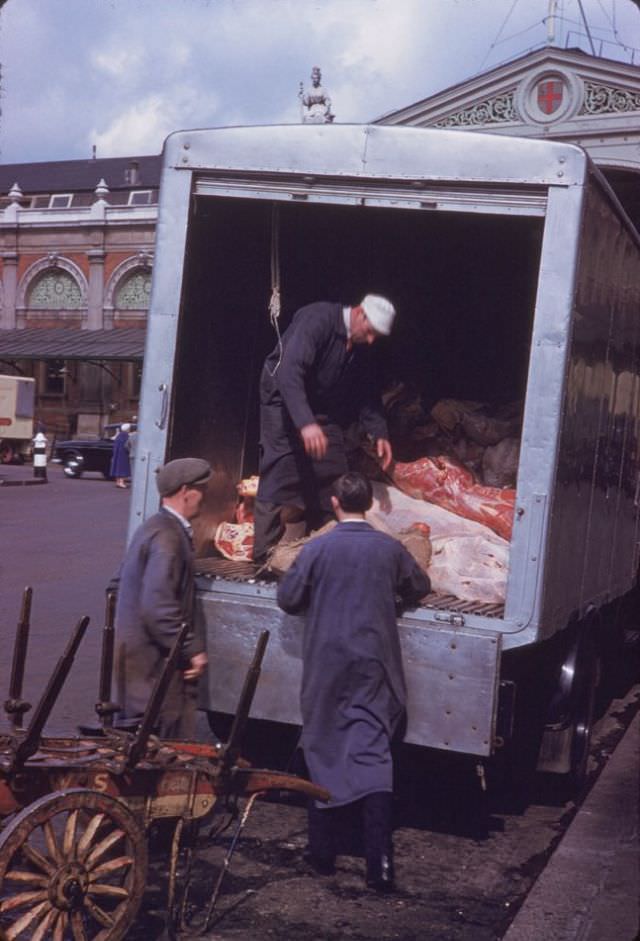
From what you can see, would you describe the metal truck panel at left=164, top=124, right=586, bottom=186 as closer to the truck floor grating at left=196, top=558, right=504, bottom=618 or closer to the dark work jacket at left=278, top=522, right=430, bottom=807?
the dark work jacket at left=278, top=522, right=430, bottom=807

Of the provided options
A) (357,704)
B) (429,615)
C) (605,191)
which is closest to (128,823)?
(357,704)

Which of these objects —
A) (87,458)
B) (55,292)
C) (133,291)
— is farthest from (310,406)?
(55,292)

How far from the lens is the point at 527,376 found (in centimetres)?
646

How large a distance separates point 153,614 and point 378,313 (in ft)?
6.96

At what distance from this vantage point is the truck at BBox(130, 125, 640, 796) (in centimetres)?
541

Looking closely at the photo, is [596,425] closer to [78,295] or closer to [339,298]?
[339,298]

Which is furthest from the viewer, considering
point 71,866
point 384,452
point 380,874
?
point 384,452

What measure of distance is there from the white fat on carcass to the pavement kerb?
3.75 ft

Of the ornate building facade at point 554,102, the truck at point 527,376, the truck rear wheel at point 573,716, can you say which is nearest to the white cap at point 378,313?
the truck at point 527,376

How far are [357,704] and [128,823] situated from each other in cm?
140

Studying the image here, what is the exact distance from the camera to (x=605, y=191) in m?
5.88

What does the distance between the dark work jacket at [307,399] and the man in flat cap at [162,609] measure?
3.72ft

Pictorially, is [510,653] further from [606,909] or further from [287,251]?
[287,251]

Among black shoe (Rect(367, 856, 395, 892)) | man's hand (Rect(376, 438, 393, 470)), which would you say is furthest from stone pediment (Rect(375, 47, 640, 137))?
black shoe (Rect(367, 856, 395, 892))
